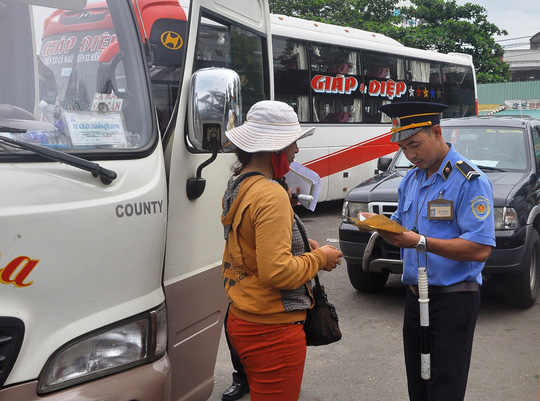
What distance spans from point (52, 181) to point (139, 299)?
1.81 ft

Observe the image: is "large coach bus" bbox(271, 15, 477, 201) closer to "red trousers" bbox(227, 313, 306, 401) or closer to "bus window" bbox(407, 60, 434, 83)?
"bus window" bbox(407, 60, 434, 83)

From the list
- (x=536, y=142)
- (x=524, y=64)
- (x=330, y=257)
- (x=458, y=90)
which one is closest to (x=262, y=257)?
(x=330, y=257)

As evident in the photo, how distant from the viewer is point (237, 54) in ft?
11.9

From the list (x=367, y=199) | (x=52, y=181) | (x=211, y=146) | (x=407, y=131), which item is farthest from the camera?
(x=367, y=199)

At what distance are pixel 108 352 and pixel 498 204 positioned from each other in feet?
14.2

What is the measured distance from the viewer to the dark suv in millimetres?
5570

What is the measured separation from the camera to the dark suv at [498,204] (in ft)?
18.3

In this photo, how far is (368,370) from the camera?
4.70 meters

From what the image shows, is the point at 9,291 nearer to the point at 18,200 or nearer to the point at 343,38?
the point at 18,200

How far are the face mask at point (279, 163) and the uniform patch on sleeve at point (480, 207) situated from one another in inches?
34.5

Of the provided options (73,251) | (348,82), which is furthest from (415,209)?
(348,82)

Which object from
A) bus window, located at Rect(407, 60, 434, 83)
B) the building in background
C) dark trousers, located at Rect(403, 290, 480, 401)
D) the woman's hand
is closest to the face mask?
the woman's hand

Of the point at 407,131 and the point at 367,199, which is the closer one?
the point at 407,131

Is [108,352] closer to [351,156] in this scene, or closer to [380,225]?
[380,225]
